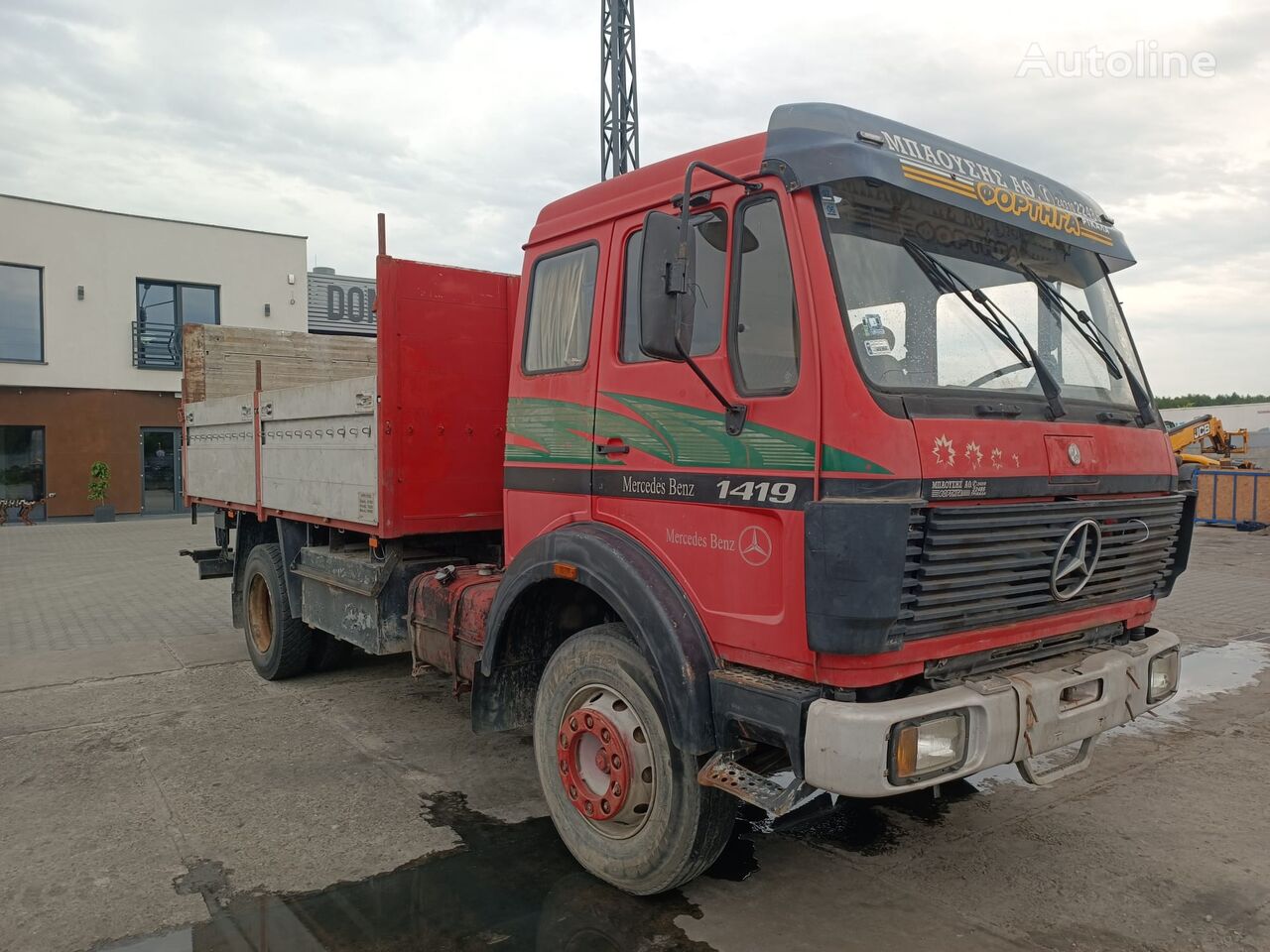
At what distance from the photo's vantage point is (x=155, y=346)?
2291 centimetres

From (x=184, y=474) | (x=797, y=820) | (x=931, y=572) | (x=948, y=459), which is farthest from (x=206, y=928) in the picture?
(x=184, y=474)

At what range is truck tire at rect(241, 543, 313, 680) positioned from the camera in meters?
6.48

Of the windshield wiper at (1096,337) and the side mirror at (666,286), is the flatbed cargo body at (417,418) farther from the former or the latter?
the windshield wiper at (1096,337)

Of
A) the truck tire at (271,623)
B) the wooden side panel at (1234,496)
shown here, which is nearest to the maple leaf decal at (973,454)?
the truck tire at (271,623)

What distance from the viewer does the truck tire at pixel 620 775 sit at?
3.21 meters

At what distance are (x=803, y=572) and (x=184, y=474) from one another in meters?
7.40

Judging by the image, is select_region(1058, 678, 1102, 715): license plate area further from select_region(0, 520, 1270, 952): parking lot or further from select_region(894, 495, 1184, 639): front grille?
select_region(0, 520, 1270, 952): parking lot

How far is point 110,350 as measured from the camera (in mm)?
22219

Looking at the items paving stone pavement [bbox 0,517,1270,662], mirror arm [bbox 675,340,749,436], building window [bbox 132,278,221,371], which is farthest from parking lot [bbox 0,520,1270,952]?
building window [bbox 132,278,221,371]

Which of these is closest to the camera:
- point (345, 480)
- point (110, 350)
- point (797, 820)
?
point (797, 820)

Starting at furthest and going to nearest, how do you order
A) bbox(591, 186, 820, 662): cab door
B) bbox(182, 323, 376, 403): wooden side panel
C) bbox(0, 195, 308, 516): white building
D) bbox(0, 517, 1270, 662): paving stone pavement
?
1. bbox(0, 195, 308, 516): white building
2. bbox(0, 517, 1270, 662): paving stone pavement
3. bbox(182, 323, 376, 403): wooden side panel
4. bbox(591, 186, 820, 662): cab door

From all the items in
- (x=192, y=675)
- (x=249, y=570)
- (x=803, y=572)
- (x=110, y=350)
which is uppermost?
(x=110, y=350)

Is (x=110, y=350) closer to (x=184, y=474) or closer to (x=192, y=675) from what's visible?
(x=184, y=474)

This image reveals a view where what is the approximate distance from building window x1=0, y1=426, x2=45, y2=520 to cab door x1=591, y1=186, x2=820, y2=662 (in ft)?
74.9
